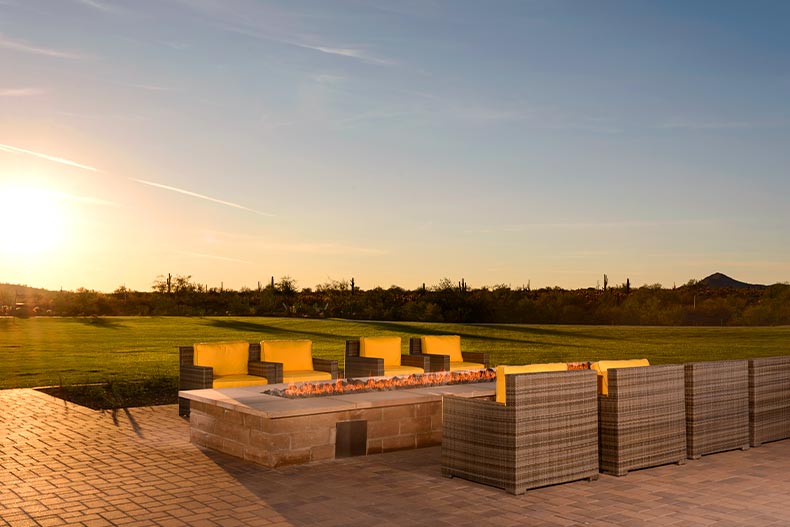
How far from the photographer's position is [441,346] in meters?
11.9

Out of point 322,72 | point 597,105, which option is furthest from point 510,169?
point 322,72

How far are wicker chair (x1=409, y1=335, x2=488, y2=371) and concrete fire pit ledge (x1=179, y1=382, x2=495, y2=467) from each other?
3189 mm

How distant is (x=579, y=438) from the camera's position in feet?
19.8

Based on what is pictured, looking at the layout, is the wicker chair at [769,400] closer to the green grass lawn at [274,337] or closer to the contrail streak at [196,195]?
the green grass lawn at [274,337]

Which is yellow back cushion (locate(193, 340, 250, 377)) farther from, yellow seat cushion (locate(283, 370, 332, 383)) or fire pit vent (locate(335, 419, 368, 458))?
fire pit vent (locate(335, 419, 368, 458))

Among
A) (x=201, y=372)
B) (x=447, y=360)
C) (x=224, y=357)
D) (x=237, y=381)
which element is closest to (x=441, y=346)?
(x=447, y=360)

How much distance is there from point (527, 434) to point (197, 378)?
4606 millimetres

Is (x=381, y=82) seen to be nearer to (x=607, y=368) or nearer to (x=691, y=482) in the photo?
(x=607, y=368)

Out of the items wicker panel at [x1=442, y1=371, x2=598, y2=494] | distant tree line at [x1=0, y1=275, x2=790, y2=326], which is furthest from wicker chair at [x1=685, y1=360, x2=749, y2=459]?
distant tree line at [x1=0, y1=275, x2=790, y2=326]

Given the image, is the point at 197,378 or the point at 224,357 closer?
the point at 197,378

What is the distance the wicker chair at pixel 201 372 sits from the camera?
873cm

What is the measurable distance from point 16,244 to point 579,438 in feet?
72.0

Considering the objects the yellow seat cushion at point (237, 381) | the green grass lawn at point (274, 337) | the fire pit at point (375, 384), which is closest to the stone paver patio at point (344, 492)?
the fire pit at point (375, 384)

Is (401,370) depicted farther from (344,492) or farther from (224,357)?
(344,492)
